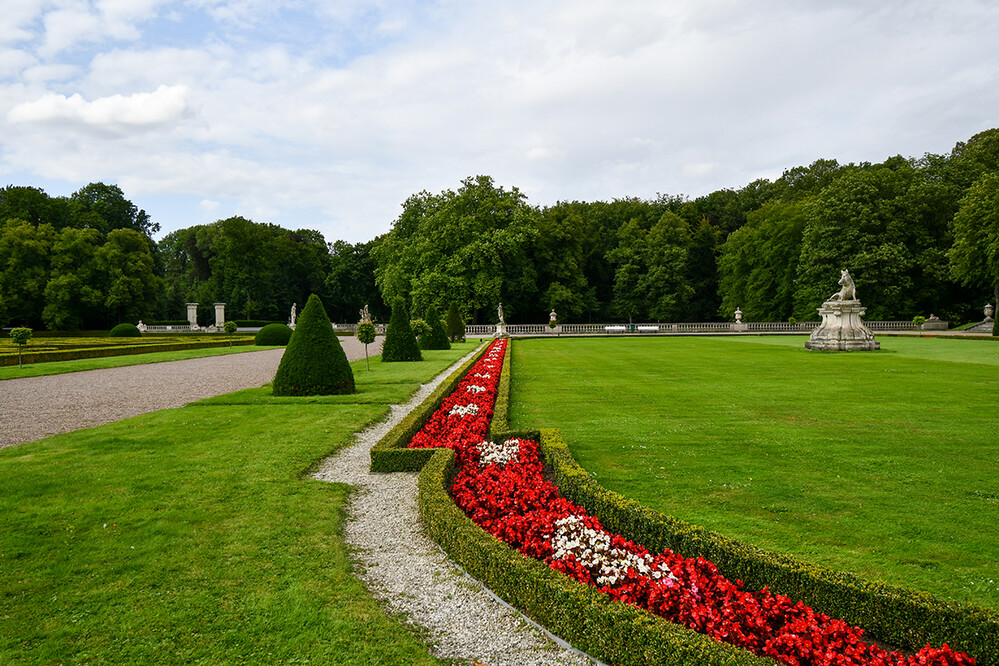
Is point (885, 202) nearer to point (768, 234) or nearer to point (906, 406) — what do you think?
point (768, 234)

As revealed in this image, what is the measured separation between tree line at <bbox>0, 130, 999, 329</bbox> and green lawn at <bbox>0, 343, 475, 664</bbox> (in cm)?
3605

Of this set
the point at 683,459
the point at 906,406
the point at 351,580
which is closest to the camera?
the point at 351,580

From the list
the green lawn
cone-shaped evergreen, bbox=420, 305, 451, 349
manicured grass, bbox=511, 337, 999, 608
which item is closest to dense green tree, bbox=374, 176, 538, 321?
cone-shaped evergreen, bbox=420, 305, 451, 349

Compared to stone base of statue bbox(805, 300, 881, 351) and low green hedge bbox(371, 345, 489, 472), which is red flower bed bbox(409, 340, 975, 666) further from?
stone base of statue bbox(805, 300, 881, 351)

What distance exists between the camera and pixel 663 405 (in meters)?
10.3

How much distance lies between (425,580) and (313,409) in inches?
283

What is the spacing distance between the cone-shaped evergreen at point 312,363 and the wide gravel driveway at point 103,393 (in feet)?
6.59

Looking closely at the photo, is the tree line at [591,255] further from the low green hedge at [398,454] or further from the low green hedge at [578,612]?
the low green hedge at [578,612]

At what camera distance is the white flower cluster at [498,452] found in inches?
246

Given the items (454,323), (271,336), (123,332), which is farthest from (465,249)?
(123,332)

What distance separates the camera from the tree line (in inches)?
1683

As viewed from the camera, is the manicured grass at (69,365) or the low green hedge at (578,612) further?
the manicured grass at (69,365)

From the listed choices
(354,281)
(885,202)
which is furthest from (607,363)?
(354,281)

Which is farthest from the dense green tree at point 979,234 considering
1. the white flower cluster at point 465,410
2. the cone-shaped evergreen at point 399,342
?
the white flower cluster at point 465,410
